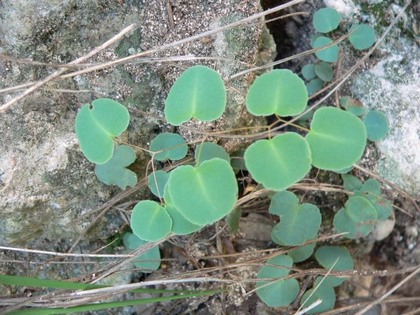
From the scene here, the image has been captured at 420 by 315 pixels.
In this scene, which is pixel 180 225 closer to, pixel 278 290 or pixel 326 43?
pixel 278 290

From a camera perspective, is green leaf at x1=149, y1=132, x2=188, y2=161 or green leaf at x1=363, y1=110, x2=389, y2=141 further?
green leaf at x1=363, y1=110, x2=389, y2=141

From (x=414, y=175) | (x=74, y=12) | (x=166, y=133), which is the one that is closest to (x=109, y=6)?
(x=74, y=12)

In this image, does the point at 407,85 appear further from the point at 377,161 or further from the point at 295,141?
the point at 295,141

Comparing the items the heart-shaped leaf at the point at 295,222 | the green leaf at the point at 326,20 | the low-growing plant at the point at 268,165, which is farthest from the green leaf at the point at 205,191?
the green leaf at the point at 326,20

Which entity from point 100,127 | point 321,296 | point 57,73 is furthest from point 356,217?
point 57,73

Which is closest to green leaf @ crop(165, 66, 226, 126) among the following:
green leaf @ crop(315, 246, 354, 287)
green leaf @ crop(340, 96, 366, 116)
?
green leaf @ crop(340, 96, 366, 116)

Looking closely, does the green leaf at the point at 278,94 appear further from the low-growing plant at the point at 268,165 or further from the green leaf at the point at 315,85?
the green leaf at the point at 315,85

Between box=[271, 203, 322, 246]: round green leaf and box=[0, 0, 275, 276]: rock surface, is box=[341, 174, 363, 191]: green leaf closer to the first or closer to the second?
box=[271, 203, 322, 246]: round green leaf
